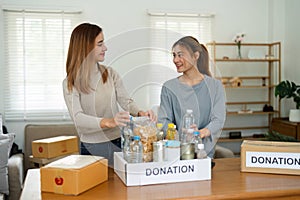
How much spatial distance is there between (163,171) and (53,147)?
97.5 inches

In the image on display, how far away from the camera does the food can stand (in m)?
1.49

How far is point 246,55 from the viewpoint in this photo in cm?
467

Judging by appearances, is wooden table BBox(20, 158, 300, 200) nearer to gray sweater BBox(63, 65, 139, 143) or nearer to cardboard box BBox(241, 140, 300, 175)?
cardboard box BBox(241, 140, 300, 175)

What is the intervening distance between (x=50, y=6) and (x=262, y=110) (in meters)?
2.87

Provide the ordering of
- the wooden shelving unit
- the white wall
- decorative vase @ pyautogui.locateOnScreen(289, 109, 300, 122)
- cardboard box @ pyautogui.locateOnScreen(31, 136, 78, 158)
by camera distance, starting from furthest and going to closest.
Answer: the wooden shelving unit, the white wall, decorative vase @ pyautogui.locateOnScreen(289, 109, 300, 122), cardboard box @ pyautogui.locateOnScreen(31, 136, 78, 158)

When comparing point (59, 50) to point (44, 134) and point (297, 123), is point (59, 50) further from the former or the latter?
point (297, 123)

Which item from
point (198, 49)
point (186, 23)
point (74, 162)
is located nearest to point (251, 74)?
point (186, 23)

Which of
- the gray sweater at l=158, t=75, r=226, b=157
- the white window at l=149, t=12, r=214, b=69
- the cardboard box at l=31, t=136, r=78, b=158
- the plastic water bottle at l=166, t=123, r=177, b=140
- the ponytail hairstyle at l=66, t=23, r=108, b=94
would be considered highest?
the white window at l=149, t=12, r=214, b=69

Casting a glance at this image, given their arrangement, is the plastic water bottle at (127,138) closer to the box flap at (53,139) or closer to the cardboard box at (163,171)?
the cardboard box at (163,171)

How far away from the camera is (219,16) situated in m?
4.61

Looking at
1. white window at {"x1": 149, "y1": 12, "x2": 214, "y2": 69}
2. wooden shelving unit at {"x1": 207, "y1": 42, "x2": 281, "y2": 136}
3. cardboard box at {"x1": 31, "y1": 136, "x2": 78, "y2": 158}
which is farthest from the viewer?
wooden shelving unit at {"x1": 207, "y1": 42, "x2": 281, "y2": 136}

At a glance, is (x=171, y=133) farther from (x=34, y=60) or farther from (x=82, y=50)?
(x=34, y=60)

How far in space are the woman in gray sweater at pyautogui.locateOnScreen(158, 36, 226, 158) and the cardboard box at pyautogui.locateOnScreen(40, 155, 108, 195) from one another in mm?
493

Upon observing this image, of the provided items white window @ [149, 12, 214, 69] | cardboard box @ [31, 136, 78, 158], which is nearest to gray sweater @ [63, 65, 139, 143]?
cardboard box @ [31, 136, 78, 158]
